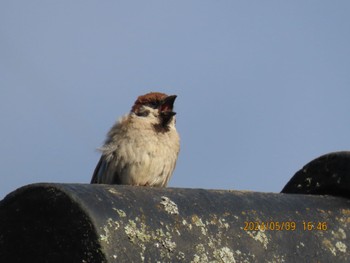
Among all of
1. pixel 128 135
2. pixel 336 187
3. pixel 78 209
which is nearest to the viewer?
pixel 78 209

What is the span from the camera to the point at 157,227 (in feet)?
8.04

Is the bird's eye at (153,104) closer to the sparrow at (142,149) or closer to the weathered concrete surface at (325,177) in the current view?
the sparrow at (142,149)

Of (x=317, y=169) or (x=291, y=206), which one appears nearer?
(x=291, y=206)

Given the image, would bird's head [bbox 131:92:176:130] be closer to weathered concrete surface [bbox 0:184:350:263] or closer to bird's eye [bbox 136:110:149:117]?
bird's eye [bbox 136:110:149:117]

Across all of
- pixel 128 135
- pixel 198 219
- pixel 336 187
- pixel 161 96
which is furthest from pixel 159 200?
pixel 161 96

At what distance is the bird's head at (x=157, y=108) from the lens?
6.11m

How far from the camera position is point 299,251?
277 centimetres

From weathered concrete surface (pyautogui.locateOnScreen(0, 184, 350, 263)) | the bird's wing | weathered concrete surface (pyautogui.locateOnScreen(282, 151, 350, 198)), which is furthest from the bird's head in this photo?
weathered concrete surface (pyautogui.locateOnScreen(0, 184, 350, 263))

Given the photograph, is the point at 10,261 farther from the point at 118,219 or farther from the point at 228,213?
the point at 228,213

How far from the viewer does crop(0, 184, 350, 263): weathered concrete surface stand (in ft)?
7.51

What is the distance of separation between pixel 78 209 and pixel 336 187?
57.5 inches

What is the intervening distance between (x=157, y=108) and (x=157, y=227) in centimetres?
378

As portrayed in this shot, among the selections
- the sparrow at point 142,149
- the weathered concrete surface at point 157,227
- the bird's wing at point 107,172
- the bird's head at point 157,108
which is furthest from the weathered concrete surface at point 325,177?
the bird's head at point 157,108
